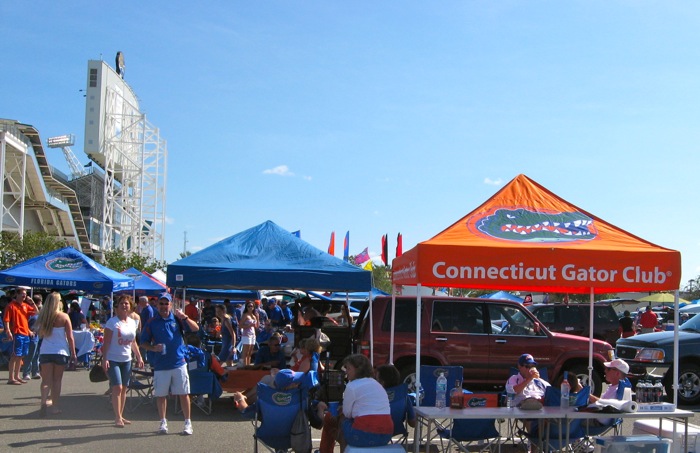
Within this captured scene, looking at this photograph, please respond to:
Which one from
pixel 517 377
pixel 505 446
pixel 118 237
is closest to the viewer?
pixel 517 377

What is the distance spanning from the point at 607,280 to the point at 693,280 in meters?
91.7

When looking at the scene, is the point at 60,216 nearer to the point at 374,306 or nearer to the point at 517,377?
the point at 374,306

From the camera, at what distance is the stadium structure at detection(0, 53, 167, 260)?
59125 mm

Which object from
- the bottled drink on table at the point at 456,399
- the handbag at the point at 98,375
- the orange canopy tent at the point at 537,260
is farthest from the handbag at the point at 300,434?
the handbag at the point at 98,375

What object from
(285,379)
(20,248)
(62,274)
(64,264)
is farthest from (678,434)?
(20,248)

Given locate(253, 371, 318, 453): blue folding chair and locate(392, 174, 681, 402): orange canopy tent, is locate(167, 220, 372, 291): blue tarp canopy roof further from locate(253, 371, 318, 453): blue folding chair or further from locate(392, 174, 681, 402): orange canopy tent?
locate(253, 371, 318, 453): blue folding chair

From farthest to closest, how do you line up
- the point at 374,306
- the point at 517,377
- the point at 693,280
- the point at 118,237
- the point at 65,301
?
the point at 693,280
the point at 118,237
the point at 65,301
the point at 374,306
the point at 517,377

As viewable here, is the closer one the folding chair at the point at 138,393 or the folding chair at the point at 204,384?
the folding chair at the point at 204,384

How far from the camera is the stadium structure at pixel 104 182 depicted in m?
59.1

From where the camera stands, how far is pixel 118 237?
79000 mm

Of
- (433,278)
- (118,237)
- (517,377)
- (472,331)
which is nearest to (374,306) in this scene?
(472,331)

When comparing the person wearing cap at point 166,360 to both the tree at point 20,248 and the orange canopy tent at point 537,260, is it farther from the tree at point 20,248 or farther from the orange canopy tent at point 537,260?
the tree at point 20,248

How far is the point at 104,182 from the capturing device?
71812mm

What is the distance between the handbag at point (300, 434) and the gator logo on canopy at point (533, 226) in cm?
254
